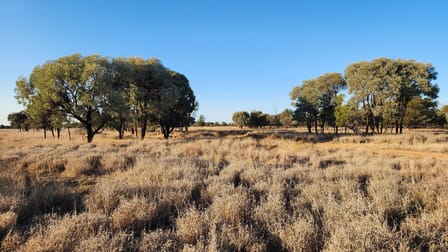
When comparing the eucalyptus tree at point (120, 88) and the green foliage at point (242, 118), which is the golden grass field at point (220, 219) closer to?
the eucalyptus tree at point (120, 88)

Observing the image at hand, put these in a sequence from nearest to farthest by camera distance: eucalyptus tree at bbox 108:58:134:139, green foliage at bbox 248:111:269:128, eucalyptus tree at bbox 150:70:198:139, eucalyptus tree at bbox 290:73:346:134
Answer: eucalyptus tree at bbox 108:58:134:139 → eucalyptus tree at bbox 150:70:198:139 → eucalyptus tree at bbox 290:73:346:134 → green foliage at bbox 248:111:269:128

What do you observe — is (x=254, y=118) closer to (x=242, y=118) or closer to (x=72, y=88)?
(x=242, y=118)

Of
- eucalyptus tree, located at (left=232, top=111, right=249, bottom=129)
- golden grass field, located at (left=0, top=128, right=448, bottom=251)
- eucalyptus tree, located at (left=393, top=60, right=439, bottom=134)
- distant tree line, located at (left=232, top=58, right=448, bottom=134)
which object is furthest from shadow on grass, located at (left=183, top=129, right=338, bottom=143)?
eucalyptus tree, located at (left=232, top=111, right=249, bottom=129)

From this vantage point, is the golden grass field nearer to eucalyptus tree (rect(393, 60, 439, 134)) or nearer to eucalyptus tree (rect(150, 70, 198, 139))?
eucalyptus tree (rect(150, 70, 198, 139))

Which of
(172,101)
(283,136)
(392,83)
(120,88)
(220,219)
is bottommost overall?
(220,219)

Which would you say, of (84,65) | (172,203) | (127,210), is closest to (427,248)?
(172,203)

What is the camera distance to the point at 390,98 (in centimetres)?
2731

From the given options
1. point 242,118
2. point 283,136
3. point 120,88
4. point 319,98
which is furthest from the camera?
point 242,118

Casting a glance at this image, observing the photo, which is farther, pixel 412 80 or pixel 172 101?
pixel 412 80

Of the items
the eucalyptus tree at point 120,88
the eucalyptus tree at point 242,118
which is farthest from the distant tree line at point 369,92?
the eucalyptus tree at point 242,118

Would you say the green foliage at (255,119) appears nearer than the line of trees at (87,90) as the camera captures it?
No

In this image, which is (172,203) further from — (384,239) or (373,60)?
(373,60)

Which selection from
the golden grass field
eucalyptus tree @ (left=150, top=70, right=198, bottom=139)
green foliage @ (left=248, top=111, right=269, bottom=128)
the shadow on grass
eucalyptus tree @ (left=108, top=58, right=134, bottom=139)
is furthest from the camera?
green foliage @ (left=248, top=111, right=269, bottom=128)

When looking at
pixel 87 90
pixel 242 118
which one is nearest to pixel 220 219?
pixel 87 90
